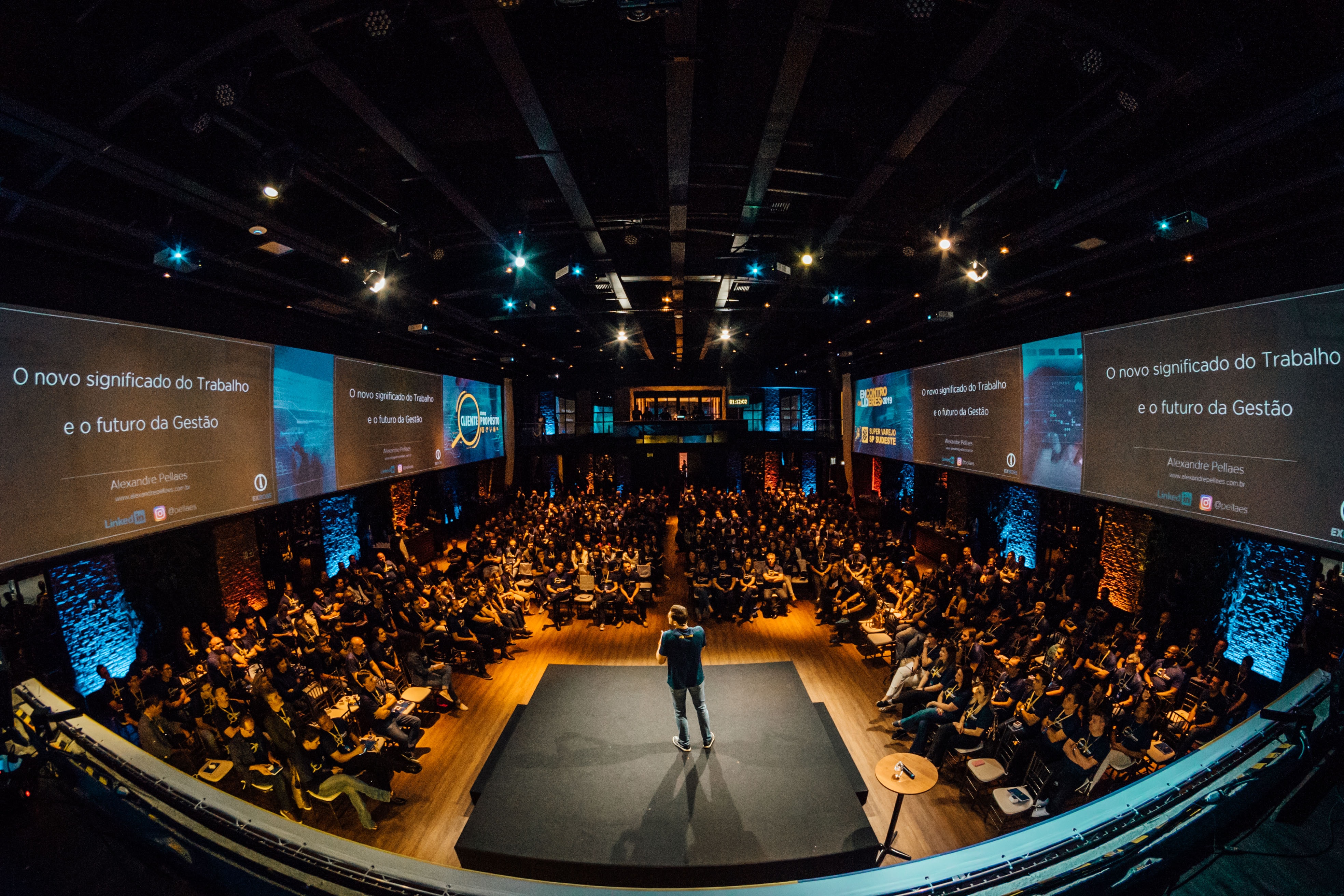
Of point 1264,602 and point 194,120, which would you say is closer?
point 194,120

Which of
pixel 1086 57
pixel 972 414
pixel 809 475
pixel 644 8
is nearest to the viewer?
pixel 644 8

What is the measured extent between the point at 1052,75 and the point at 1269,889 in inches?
177

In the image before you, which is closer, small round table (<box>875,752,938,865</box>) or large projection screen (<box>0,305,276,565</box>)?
small round table (<box>875,752,938,865</box>)

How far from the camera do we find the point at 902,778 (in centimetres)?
338

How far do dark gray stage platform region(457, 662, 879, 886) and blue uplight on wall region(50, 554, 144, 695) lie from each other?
5859mm

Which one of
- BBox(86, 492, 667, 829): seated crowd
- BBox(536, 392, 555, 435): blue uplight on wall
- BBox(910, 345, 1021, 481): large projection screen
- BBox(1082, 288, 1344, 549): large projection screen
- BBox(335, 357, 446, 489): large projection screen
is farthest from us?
BBox(536, 392, 555, 435): blue uplight on wall

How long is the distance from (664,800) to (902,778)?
1948 mm

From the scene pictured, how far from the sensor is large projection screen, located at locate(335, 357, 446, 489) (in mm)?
8336

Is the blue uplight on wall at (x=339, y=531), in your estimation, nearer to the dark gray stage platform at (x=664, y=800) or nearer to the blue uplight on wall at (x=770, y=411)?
the dark gray stage platform at (x=664, y=800)

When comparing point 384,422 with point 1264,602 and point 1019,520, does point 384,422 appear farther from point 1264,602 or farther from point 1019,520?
point 1264,602

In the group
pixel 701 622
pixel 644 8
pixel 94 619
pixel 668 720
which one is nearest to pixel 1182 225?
pixel 644 8

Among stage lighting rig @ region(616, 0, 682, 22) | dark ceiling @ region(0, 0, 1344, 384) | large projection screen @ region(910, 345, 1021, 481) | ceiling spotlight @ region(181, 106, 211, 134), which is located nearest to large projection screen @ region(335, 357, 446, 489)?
dark ceiling @ region(0, 0, 1344, 384)

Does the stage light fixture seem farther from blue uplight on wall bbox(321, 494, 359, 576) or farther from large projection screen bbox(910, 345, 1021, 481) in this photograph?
blue uplight on wall bbox(321, 494, 359, 576)

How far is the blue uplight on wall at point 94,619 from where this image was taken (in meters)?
5.93
